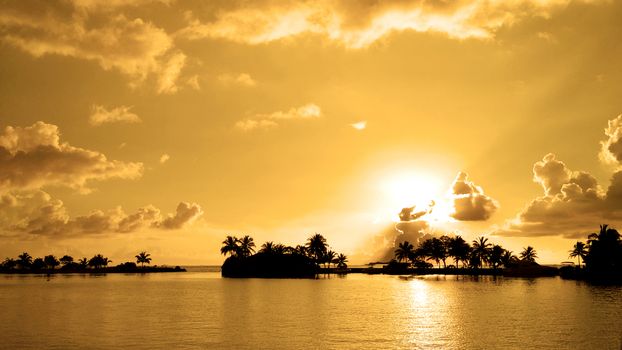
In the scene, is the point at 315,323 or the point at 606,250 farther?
the point at 606,250

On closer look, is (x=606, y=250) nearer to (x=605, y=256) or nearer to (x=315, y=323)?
(x=605, y=256)

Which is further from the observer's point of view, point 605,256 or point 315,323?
point 605,256

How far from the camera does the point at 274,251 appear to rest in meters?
198

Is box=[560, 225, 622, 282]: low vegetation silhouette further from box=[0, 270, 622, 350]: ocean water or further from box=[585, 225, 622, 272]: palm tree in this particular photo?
box=[0, 270, 622, 350]: ocean water

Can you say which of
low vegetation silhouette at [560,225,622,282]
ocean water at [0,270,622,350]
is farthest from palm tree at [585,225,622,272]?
ocean water at [0,270,622,350]

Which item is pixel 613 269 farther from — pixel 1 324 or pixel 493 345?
pixel 1 324

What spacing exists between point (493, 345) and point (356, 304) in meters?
41.5

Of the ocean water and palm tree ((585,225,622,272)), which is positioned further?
palm tree ((585,225,622,272))

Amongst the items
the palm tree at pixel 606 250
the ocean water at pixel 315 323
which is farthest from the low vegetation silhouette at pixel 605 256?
the ocean water at pixel 315 323

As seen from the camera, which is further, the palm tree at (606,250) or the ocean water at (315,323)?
the palm tree at (606,250)

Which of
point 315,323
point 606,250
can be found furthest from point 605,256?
point 315,323

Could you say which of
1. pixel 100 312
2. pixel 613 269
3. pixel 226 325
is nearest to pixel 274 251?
pixel 613 269

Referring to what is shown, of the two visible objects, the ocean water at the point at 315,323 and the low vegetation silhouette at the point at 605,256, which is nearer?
the ocean water at the point at 315,323

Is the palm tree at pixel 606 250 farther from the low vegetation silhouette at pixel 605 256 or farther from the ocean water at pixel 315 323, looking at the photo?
the ocean water at pixel 315 323
